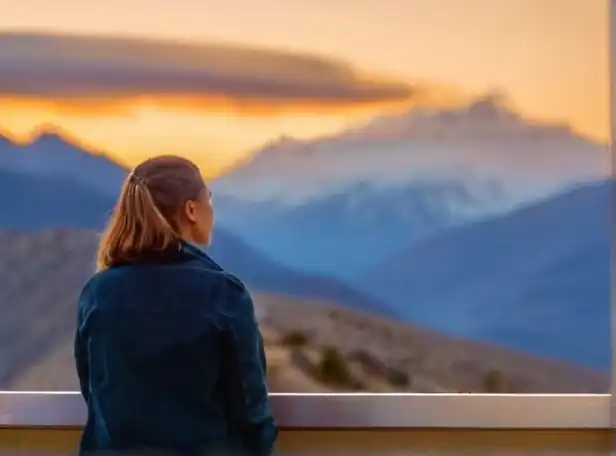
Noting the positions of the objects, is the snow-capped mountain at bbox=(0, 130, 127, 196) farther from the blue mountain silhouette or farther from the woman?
the blue mountain silhouette

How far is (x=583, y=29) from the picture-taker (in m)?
1.61

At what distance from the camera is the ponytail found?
4.17 feet

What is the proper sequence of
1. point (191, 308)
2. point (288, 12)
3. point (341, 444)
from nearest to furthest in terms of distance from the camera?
point (191, 308) → point (341, 444) → point (288, 12)

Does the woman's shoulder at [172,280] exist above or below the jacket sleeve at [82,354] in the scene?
above

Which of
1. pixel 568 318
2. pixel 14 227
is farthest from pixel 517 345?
pixel 14 227

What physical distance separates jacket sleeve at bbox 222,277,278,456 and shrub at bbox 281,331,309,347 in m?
0.32

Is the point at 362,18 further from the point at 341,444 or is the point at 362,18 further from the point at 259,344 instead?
the point at 341,444

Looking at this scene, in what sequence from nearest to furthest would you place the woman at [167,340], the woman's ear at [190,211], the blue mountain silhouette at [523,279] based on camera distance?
the woman at [167,340] → the woman's ear at [190,211] → the blue mountain silhouette at [523,279]

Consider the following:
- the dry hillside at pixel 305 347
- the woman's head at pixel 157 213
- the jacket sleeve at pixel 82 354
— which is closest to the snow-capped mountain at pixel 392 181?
the dry hillside at pixel 305 347

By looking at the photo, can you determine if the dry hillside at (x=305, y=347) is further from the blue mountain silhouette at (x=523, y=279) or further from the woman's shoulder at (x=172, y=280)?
the woman's shoulder at (x=172, y=280)

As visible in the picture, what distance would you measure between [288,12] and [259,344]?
2.26 feet

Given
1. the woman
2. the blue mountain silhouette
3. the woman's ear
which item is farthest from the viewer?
the blue mountain silhouette

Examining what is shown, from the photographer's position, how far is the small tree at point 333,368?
1.59m

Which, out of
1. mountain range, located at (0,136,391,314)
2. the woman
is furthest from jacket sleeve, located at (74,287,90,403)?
mountain range, located at (0,136,391,314)
